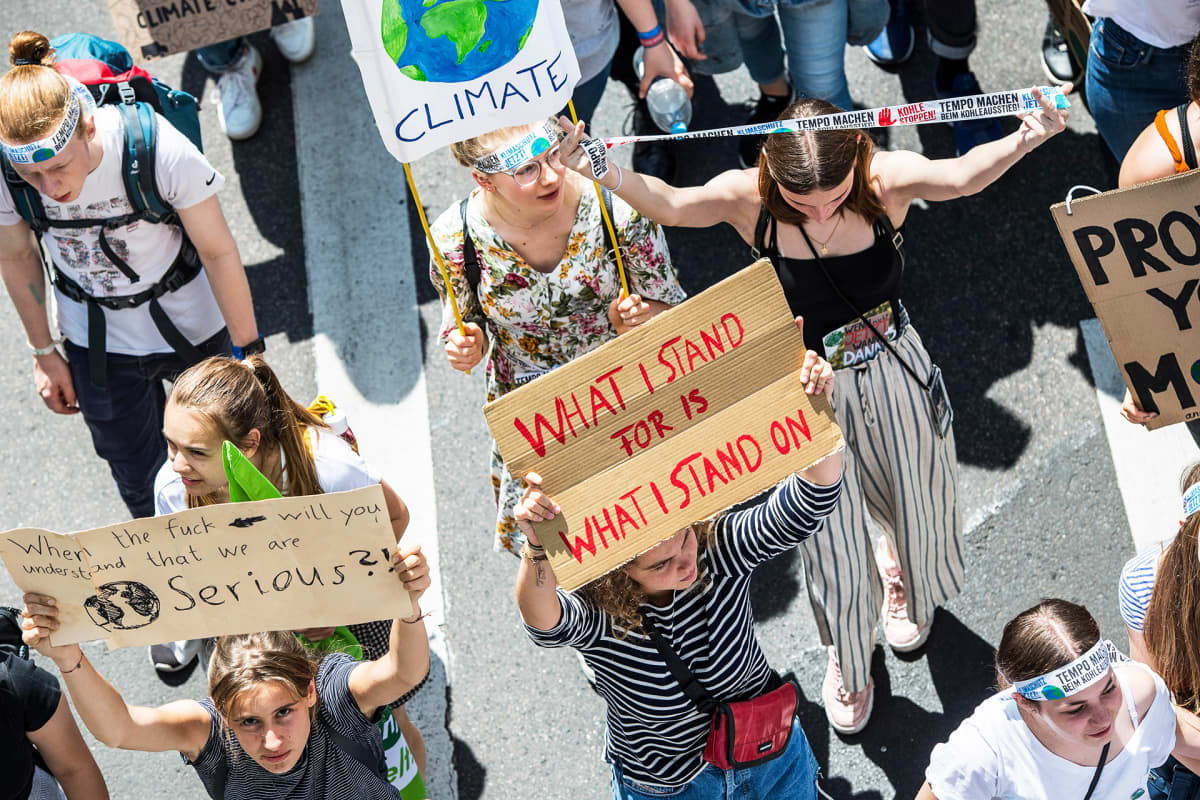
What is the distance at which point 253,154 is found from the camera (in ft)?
19.5

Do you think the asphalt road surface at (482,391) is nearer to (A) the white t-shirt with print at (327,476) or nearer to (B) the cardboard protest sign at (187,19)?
(B) the cardboard protest sign at (187,19)

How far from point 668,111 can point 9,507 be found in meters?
3.05

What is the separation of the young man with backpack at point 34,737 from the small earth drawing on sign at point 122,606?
43 cm

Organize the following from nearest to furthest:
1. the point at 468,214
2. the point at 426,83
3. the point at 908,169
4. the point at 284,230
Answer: the point at 426,83
the point at 908,169
the point at 468,214
the point at 284,230

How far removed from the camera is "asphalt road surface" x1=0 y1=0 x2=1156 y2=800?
4445mm

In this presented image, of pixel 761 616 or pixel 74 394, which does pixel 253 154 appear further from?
pixel 761 616

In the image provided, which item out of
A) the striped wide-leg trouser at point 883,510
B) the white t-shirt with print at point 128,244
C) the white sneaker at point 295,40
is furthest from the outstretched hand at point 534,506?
the white sneaker at point 295,40

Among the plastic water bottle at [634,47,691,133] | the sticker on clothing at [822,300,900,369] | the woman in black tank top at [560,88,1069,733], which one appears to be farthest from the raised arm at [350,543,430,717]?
the plastic water bottle at [634,47,691,133]

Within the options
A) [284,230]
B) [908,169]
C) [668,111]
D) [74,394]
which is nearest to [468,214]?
[668,111]

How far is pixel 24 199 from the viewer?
4035 millimetres

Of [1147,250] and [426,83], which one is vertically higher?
[426,83]

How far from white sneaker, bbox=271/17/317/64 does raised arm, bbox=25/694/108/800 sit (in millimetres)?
3528

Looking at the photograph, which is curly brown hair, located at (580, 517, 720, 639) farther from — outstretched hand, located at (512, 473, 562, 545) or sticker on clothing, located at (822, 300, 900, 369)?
sticker on clothing, located at (822, 300, 900, 369)

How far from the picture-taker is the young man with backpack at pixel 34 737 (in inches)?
131
